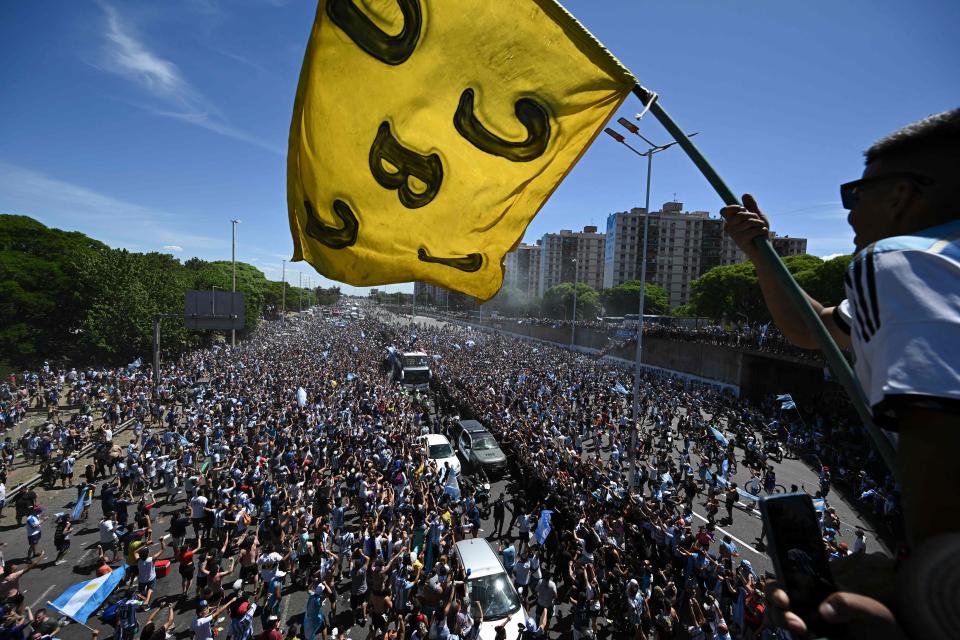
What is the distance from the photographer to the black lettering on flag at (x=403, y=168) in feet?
11.2

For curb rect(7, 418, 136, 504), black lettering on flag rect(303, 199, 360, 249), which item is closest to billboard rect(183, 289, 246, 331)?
curb rect(7, 418, 136, 504)

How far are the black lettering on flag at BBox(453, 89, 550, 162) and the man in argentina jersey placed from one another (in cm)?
205

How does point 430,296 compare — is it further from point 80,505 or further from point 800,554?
point 800,554

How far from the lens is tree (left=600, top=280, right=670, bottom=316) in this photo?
77.5m

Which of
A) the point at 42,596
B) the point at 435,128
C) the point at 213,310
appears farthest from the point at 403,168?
the point at 213,310

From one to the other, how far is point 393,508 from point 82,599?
5550mm

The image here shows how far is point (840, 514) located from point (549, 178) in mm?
16202

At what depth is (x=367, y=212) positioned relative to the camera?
3652mm

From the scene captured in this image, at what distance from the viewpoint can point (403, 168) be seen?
3.48 metres

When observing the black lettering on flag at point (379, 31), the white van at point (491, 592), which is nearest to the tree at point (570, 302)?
the white van at point (491, 592)

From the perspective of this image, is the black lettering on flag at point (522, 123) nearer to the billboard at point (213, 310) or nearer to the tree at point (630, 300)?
the billboard at point (213, 310)

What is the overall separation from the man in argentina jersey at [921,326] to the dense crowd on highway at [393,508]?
6.96m

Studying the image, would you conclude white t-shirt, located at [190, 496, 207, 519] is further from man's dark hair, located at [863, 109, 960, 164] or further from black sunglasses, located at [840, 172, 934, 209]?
man's dark hair, located at [863, 109, 960, 164]

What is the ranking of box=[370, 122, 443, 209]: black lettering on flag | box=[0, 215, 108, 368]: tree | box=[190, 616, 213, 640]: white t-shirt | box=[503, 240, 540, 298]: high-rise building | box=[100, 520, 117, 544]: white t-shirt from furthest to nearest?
box=[503, 240, 540, 298]: high-rise building → box=[0, 215, 108, 368]: tree → box=[100, 520, 117, 544]: white t-shirt → box=[190, 616, 213, 640]: white t-shirt → box=[370, 122, 443, 209]: black lettering on flag
